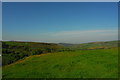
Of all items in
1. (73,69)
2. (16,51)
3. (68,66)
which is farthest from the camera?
(16,51)

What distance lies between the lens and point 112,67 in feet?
49.1

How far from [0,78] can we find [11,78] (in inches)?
42.9

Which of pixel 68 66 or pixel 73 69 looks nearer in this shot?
pixel 73 69

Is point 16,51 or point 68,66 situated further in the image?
point 16,51

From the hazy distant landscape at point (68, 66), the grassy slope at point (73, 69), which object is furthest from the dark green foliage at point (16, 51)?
the grassy slope at point (73, 69)

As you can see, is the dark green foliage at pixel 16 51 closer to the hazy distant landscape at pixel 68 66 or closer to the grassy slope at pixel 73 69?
the hazy distant landscape at pixel 68 66

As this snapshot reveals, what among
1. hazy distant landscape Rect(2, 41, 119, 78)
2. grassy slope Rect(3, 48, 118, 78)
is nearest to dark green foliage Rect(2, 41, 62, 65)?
hazy distant landscape Rect(2, 41, 119, 78)

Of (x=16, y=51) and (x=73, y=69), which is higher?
(x=16, y=51)

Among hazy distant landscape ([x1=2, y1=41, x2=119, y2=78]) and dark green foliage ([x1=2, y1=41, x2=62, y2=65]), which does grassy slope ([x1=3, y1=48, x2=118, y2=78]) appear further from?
dark green foliage ([x1=2, y1=41, x2=62, y2=65])

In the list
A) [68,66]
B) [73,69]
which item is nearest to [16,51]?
[68,66]

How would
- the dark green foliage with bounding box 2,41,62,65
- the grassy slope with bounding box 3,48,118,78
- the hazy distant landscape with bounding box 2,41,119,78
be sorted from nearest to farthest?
the grassy slope with bounding box 3,48,118,78 → the hazy distant landscape with bounding box 2,41,119,78 → the dark green foliage with bounding box 2,41,62,65

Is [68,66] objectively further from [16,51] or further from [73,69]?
[16,51]

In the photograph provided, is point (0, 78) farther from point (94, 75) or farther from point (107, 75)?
point (107, 75)

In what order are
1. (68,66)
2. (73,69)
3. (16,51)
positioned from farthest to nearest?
(16,51)
(68,66)
(73,69)
